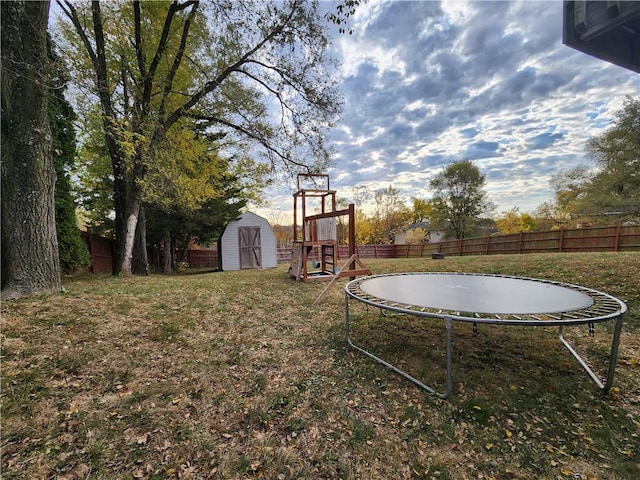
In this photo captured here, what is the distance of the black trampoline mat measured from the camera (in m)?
2.06

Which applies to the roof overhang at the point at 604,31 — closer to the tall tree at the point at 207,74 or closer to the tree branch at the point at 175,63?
the tall tree at the point at 207,74

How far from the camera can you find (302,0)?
5.70 m

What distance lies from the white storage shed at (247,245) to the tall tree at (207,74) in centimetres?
476

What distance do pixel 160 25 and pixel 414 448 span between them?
392 inches

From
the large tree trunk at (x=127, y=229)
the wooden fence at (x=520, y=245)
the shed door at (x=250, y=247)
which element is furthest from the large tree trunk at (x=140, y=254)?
the shed door at (x=250, y=247)

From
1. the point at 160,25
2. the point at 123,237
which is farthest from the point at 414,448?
the point at 160,25

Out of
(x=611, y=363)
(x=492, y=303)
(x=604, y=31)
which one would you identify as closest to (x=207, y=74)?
(x=604, y=31)

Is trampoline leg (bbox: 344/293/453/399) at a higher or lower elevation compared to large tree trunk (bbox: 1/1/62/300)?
lower

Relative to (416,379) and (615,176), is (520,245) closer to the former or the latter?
(615,176)

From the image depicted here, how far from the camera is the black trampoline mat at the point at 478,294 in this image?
6.77 ft

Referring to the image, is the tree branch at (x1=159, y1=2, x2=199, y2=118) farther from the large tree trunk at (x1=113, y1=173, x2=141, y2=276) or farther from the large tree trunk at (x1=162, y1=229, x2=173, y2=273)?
the large tree trunk at (x1=162, y1=229, x2=173, y2=273)

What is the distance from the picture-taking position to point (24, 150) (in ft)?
10.6

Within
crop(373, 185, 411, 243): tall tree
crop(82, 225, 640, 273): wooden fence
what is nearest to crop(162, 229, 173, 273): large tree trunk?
crop(82, 225, 640, 273): wooden fence

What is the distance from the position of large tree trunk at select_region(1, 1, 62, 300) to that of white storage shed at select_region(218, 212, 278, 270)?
8414mm
